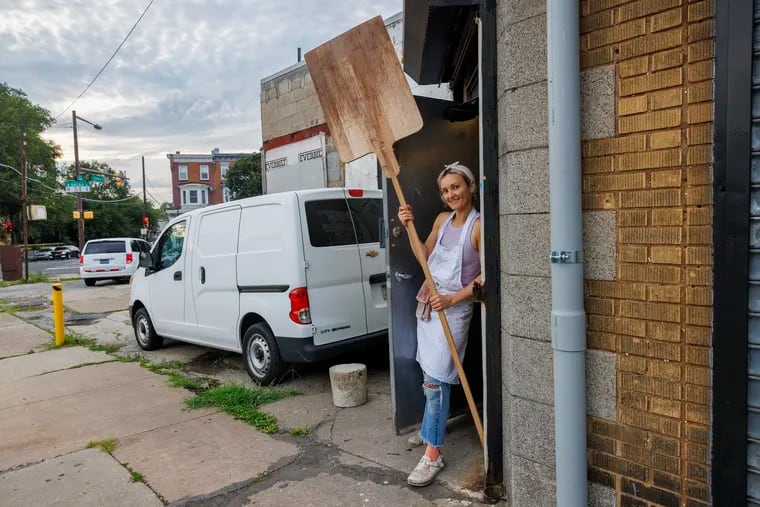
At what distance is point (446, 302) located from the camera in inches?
129

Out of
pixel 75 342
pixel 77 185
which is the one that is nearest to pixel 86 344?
pixel 75 342

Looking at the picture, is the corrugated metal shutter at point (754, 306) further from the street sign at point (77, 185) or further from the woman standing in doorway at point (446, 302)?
the street sign at point (77, 185)

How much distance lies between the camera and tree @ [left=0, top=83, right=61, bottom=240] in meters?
40.4

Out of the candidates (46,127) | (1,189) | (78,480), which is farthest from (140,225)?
(78,480)

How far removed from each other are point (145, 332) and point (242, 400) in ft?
10.9

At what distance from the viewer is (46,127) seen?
45.5 metres

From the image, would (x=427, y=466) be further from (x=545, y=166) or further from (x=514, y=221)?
(x=545, y=166)

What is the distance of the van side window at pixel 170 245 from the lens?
21.5 ft

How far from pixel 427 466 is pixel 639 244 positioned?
194 centimetres

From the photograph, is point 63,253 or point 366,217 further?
point 63,253

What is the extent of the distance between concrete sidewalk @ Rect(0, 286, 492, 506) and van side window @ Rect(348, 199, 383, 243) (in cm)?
150

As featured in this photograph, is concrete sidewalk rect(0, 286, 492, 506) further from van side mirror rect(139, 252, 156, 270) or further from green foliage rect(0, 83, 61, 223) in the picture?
green foliage rect(0, 83, 61, 223)

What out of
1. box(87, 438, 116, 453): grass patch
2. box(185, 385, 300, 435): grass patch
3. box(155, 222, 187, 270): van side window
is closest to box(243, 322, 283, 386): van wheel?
box(185, 385, 300, 435): grass patch

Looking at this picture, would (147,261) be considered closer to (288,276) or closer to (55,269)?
(288,276)
